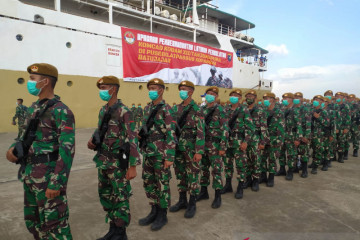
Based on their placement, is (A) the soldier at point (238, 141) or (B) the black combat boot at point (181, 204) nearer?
(B) the black combat boot at point (181, 204)

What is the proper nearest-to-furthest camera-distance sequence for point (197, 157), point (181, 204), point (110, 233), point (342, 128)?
point (110, 233), point (197, 157), point (181, 204), point (342, 128)

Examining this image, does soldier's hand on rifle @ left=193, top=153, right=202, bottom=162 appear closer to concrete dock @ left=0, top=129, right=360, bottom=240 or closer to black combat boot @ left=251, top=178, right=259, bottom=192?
concrete dock @ left=0, top=129, right=360, bottom=240

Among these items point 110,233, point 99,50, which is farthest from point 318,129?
point 99,50

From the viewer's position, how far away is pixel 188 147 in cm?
307

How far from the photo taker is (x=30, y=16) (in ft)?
28.6

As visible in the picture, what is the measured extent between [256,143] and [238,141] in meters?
0.46

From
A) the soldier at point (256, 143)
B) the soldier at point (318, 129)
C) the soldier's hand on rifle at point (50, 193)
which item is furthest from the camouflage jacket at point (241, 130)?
the soldier's hand on rifle at point (50, 193)

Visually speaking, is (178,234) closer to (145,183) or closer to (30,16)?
(145,183)

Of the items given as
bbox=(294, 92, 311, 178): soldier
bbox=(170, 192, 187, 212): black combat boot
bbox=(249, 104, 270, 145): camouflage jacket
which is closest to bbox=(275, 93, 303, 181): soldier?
bbox=(294, 92, 311, 178): soldier

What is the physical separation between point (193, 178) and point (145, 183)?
682 millimetres

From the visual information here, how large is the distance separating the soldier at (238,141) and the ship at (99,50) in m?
8.40

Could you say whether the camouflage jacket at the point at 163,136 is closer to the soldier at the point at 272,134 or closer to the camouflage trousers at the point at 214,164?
the camouflage trousers at the point at 214,164

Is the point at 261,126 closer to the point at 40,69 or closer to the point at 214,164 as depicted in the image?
the point at 214,164

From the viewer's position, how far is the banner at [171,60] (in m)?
11.7
